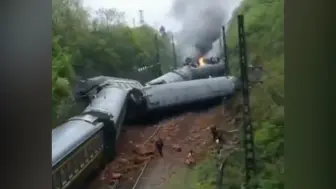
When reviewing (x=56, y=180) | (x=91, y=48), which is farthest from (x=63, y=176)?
(x=91, y=48)

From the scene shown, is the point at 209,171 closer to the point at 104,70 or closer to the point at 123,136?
the point at 123,136

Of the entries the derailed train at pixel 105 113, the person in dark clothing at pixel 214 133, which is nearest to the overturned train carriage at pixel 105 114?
the derailed train at pixel 105 113

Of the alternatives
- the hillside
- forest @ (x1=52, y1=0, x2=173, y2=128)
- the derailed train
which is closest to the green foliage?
the hillside

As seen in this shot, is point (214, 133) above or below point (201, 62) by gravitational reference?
below

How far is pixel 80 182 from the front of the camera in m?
1.47

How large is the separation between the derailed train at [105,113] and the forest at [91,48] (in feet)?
0.13

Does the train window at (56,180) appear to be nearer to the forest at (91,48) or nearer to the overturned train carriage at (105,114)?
the overturned train carriage at (105,114)

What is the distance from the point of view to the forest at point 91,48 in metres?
1.48

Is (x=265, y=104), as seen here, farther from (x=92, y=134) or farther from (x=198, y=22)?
(x=92, y=134)

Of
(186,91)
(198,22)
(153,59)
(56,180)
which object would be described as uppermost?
(198,22)

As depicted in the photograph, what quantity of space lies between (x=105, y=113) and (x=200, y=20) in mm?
440

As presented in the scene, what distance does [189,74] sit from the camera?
150 centimetres
